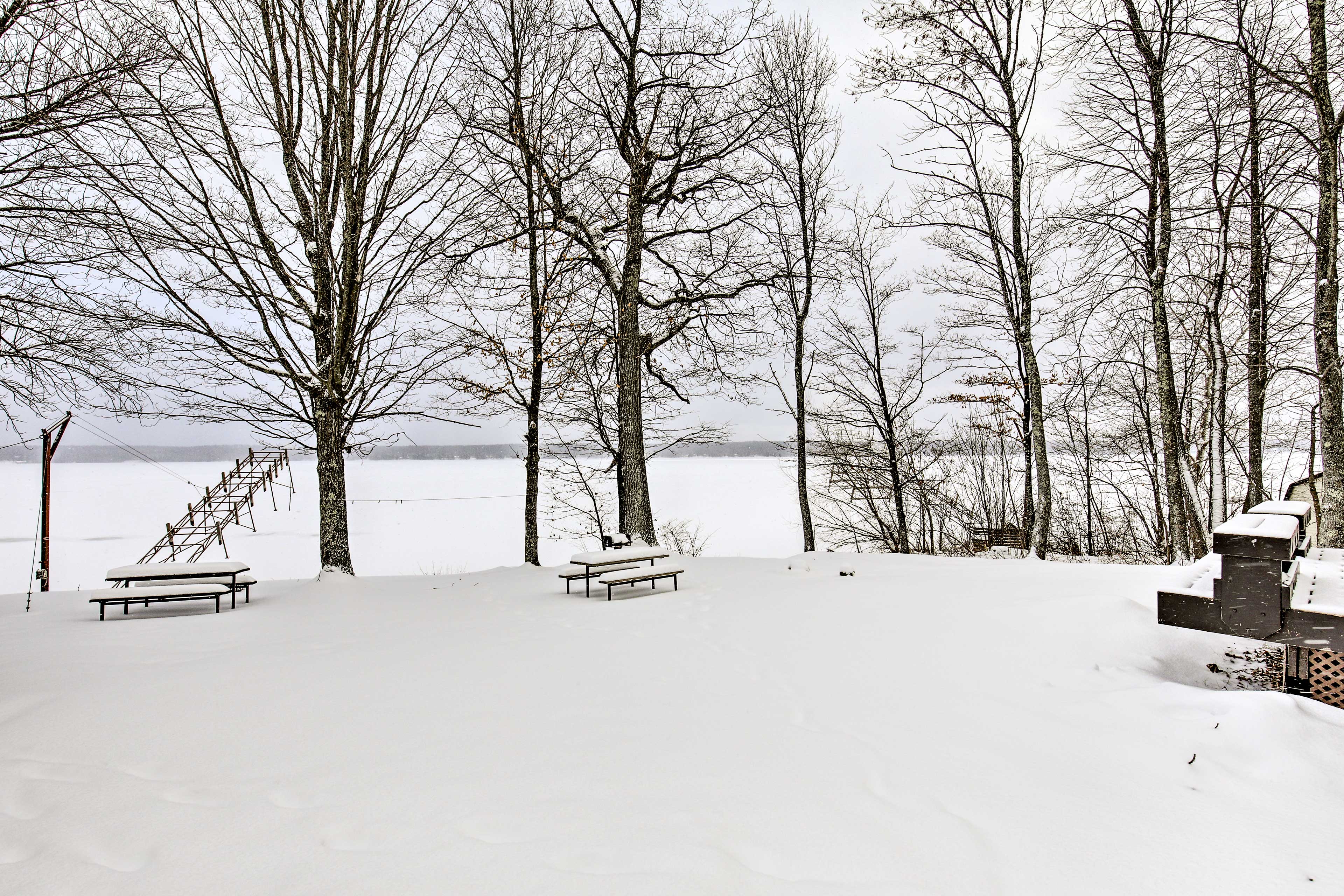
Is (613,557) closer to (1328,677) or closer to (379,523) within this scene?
(1328,677)

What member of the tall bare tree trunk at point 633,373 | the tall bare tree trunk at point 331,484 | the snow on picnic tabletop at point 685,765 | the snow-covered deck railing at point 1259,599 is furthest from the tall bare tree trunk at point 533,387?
the snow-covered deck railing at point 1259,599

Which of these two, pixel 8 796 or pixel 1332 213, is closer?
pixel 8 796

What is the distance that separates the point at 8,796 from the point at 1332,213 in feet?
38.1

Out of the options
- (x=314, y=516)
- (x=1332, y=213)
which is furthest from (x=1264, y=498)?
(x=314, y=516)

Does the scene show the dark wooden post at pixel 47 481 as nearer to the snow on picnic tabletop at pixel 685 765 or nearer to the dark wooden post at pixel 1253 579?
the snow on picnic tabletop at pixel 685 765

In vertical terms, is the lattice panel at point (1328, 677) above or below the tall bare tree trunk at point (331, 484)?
below

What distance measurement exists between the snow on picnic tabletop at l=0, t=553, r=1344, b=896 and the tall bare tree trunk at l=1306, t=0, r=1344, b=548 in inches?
145

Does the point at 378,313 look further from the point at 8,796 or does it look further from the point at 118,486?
the point at 118,486

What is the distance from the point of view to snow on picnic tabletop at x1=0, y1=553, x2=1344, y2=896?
2307 millimetres

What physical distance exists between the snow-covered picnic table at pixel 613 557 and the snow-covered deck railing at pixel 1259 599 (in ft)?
18.9

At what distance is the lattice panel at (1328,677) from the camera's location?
12.2 ft

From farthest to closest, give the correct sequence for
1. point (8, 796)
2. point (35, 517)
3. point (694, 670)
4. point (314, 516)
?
point (35, 517) → point (314, 516) → point (694, 670) → point (8, 796)

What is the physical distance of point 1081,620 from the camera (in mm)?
5023

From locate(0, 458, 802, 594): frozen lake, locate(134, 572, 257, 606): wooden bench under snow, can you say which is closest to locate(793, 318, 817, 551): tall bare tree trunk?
locate(0, 458, 802, 594): frozen lake
